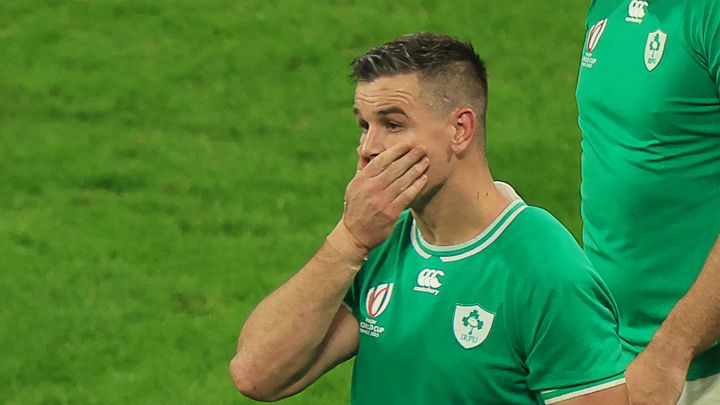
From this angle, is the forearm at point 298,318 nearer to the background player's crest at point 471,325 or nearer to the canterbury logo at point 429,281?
the canterbury logo at point 429,281

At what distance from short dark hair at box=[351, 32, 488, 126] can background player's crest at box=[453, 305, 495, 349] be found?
0.62 m

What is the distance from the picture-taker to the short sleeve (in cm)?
408

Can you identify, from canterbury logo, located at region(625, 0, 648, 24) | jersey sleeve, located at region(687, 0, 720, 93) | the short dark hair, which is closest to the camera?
the short dark hair

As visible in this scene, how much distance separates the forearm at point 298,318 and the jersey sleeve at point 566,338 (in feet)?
1.79

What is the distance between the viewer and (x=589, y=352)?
13.4ft

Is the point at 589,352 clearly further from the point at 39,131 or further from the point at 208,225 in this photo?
the point at 39,131

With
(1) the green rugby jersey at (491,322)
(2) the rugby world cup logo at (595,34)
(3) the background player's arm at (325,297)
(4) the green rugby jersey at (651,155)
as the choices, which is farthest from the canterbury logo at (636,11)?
(3) the background player's arm at (325,297)

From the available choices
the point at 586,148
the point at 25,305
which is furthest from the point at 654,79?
the point at 25,305

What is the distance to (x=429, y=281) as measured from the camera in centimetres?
438

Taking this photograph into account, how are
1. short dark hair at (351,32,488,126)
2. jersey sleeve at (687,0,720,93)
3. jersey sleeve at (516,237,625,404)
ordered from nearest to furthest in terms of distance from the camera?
jersey sleeve at (516,237,625,404) < short dark hair at (351,32,488,126) < jersey sleeve at (687,0,720,93)

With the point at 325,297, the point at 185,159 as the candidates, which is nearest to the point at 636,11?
the point at 325,297

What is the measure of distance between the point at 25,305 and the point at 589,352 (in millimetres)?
7356

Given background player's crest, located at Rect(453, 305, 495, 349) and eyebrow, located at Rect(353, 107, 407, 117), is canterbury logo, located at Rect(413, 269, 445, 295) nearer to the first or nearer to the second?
background player's crest, located at Rect(453, 305, 495, 349)

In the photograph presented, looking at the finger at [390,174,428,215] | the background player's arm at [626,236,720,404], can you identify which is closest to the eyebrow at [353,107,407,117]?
the finger at [390,174,428,215]
